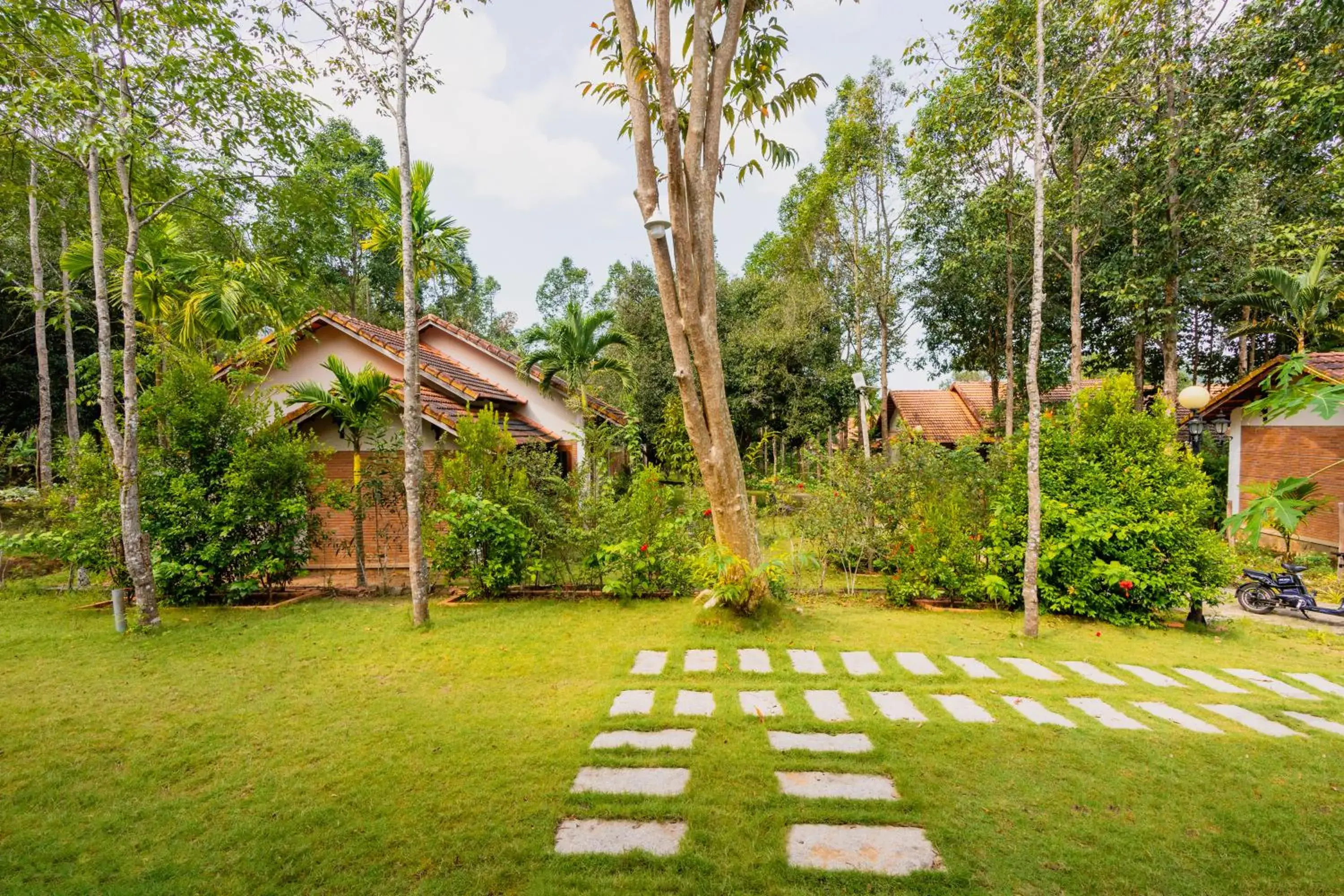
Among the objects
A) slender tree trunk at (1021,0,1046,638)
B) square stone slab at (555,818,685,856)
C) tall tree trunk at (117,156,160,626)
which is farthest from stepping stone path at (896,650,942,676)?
tall tree trunk at (117,156,160,626)

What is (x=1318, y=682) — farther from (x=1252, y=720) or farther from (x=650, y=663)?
(x=650, y=663)

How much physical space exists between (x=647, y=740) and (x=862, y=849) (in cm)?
159

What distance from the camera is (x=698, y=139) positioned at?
5.58 m

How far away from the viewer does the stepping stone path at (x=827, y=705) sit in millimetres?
4168

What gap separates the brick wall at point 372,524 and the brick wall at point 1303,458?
50.0 feet

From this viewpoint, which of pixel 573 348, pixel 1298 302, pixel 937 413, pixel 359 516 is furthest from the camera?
pixel 937 413

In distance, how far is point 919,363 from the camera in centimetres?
2012

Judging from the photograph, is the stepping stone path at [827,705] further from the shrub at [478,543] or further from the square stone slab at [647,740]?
the shrub at [478,543]

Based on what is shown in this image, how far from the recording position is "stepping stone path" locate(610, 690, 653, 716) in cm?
425

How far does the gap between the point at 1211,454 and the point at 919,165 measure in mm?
10775

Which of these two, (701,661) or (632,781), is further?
(701,661)

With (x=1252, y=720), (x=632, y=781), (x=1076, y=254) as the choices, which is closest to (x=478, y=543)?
(x=632, y=781)

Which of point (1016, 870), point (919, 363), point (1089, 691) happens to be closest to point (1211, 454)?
point (919, 363)

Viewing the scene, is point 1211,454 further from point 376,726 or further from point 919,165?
point 376,726
